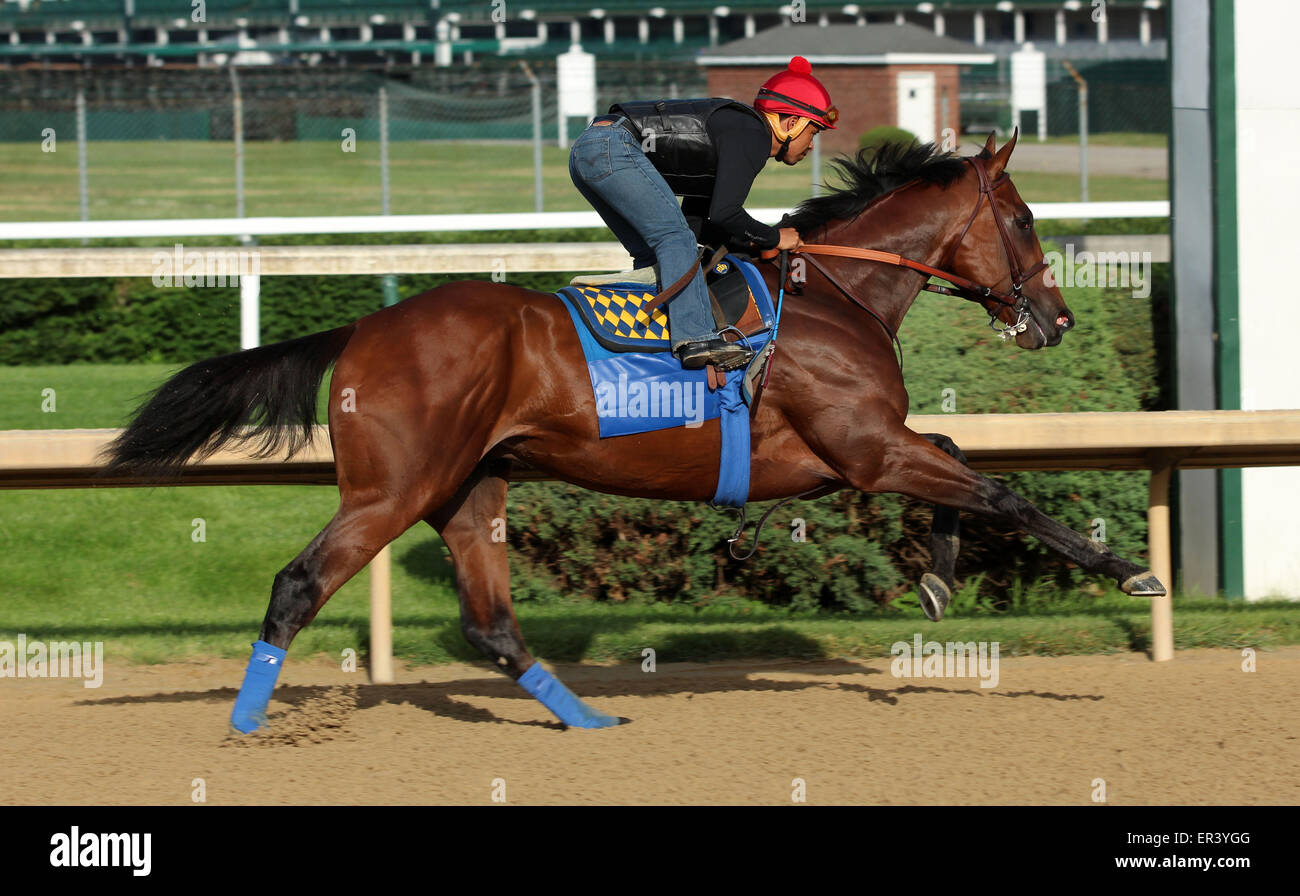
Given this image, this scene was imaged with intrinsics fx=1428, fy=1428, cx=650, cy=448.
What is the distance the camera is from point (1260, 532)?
273 inches

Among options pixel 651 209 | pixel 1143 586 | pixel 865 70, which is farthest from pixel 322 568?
pixel 865 70

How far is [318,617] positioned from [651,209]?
304cm

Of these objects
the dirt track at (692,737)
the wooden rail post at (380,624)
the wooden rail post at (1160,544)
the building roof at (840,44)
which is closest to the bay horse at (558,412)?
the dirt track at (692,737)

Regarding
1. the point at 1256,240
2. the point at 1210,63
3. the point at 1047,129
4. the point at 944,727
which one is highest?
the point at 1047,129

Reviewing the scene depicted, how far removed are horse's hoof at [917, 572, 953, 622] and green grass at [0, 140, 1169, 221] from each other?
1242cm

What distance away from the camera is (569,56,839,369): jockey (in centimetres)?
454

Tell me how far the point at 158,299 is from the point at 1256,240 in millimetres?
7386

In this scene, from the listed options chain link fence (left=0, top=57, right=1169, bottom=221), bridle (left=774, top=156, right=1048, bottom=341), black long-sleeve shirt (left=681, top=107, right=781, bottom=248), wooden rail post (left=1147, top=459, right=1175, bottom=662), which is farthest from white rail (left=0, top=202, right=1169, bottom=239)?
black long-sleeve shirt (left=681, top=107, right=781, bottom=248)

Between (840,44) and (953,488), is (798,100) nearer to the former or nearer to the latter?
(953,488)

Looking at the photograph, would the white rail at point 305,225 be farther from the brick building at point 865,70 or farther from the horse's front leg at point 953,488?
the brick building at point 865,70

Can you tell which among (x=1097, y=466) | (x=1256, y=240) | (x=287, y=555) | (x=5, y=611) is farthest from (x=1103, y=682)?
(x=5, y=611)

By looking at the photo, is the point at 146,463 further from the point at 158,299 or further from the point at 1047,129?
the point at 1047,129

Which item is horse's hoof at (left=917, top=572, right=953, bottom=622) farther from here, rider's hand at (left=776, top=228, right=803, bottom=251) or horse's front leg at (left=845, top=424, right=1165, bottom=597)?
rider's hand at (left=776, top=228, right=803, bottom=251)
